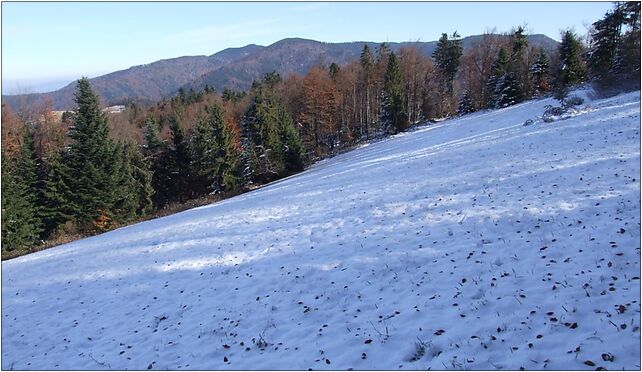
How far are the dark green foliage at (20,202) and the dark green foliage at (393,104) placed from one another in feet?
136

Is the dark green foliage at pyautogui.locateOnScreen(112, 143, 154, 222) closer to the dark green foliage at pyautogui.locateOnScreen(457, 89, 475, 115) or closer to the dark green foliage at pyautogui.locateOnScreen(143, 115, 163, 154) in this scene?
the dark green foliage at pyautogui.locateOnScreen(143, 115, 163, 154)

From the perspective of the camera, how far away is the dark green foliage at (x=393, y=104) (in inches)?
2146

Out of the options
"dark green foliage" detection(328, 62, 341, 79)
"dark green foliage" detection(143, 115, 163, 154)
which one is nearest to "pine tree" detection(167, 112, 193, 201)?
"dark green foliage" detection(143, 115, 163, 154)

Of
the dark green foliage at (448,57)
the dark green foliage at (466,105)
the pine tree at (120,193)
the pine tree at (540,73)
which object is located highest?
the dark green foliage at (448,57)

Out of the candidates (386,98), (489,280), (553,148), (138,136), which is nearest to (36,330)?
(489,280)

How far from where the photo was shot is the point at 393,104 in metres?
54.7

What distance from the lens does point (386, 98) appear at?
5584 cm

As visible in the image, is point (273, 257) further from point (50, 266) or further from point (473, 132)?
point (473, 132)

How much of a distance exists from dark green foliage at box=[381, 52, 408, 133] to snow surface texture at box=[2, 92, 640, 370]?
37.7m

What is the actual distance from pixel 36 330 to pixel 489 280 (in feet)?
37.5

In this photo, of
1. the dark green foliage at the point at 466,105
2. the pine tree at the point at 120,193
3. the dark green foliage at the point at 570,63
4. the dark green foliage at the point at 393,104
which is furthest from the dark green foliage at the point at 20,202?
the dark green foliage at the point at 570,63

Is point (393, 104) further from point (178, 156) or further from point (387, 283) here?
point (387, 283)

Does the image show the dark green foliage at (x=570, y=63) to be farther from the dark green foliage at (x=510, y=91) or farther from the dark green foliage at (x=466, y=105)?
the dark green foliage at (x=466, y=105)

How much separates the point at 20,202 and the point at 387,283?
34.4 m
